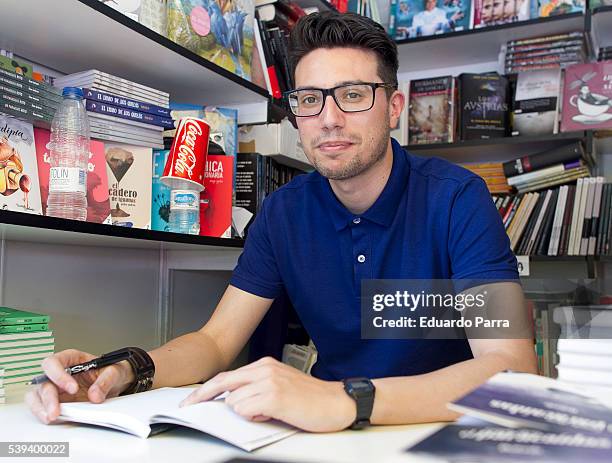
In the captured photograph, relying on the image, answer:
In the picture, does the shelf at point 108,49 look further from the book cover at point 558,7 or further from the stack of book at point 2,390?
the book cover at point 558,7

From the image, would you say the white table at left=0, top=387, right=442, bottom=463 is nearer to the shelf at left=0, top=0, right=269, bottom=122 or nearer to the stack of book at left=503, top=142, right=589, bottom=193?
the shelf at left=0, top=0, right=269, bottom=122

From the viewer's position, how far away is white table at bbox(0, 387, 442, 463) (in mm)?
669

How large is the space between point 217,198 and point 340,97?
0.51 meters

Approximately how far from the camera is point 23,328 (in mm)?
1151

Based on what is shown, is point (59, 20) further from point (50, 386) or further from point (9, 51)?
point (50, 386)

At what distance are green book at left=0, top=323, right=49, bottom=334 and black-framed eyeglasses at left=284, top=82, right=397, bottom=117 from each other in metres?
0.69

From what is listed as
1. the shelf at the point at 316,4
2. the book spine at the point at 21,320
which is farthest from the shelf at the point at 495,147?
the book spine at the point at 21,320

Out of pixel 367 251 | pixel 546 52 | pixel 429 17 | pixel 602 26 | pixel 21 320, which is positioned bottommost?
pixel 21 320

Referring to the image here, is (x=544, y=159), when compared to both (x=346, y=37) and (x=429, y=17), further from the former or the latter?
(x=346, y=37)

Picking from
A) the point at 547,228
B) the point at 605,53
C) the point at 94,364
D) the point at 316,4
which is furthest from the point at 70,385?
the point at 605,53

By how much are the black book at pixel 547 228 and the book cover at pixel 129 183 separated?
1555 millimetres

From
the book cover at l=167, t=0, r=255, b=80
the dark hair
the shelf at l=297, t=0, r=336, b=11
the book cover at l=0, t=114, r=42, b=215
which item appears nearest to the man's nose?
the dark hair

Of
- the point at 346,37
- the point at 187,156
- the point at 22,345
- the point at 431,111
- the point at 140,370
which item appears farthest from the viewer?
the point at 431,111

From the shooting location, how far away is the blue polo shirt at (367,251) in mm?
1271
